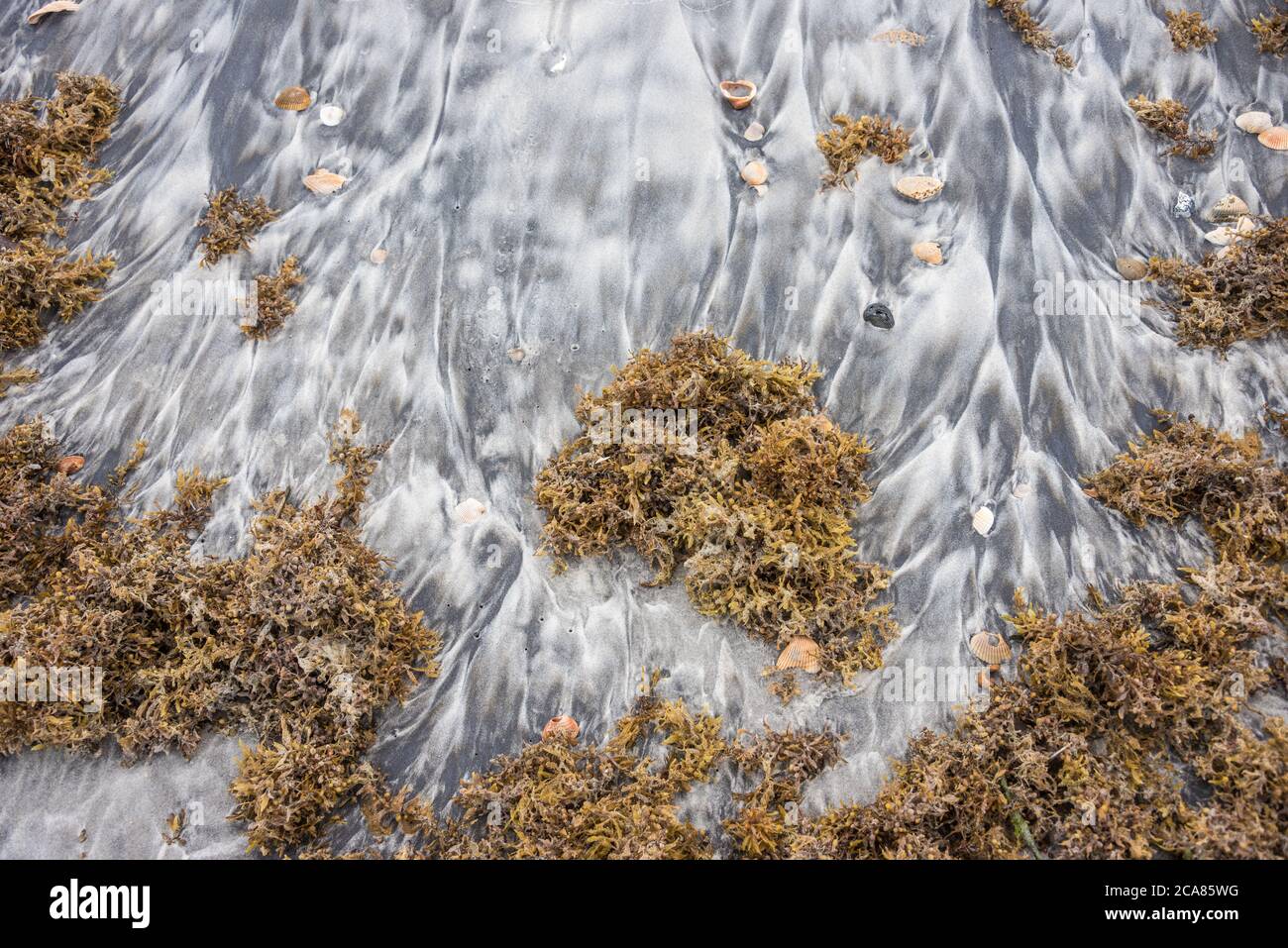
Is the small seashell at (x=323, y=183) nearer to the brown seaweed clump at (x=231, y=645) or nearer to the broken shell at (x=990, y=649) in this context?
the brown seaweed clump at (x=231, y=645)

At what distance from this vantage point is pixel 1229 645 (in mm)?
4172

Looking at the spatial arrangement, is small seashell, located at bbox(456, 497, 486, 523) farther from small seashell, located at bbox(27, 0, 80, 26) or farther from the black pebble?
small seashell, located at bbox(27, 0, 80, 26)

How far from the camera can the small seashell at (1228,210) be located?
17.9 ft

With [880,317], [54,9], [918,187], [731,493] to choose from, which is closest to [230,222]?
[54,9]

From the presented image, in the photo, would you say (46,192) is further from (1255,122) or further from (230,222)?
(1255,122)

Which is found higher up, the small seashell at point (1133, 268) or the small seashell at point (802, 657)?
the small seashell at point (1133, 268)

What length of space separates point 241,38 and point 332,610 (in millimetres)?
4636

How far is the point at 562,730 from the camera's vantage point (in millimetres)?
4258

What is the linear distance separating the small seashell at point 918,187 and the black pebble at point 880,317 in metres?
0.85

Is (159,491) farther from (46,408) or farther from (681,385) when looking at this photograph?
(681,385)

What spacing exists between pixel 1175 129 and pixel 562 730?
18.5 ft

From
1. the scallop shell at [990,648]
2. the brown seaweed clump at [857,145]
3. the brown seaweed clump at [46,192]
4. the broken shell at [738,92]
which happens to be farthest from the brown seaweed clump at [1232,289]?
the brown seaweed clump at [46,192]

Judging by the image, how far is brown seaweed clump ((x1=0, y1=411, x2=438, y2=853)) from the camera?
418 centimetres
